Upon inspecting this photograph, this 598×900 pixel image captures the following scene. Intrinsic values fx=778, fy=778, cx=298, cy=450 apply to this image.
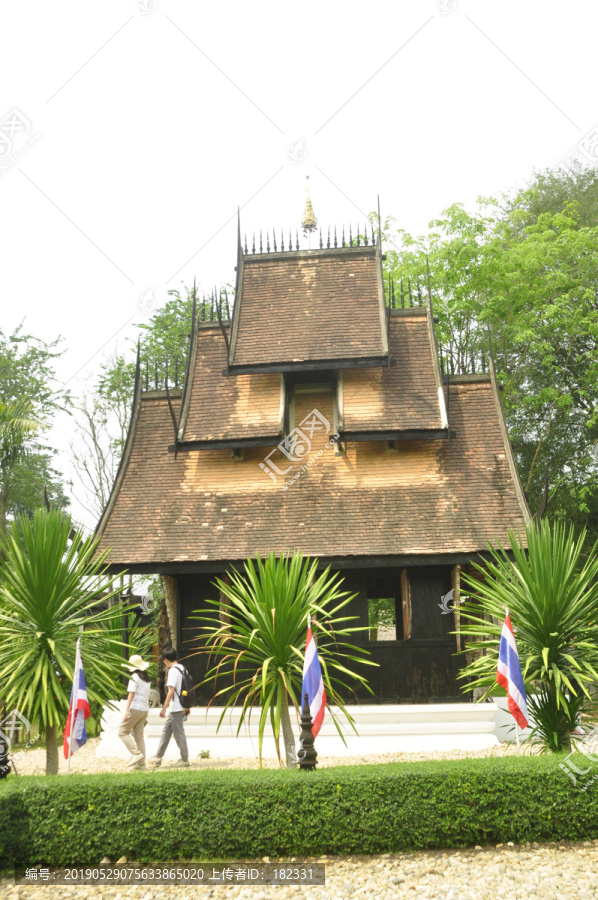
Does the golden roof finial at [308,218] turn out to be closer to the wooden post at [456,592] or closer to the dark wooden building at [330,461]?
the dark wooden building at [330,461]

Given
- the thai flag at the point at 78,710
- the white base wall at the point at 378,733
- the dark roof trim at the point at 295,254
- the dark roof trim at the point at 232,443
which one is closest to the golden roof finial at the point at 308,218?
the dark roof trim at the point at 295,254

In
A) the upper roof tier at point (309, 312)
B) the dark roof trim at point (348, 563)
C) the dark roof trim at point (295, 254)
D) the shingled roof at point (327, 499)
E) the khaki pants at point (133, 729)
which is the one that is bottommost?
the khaki pants at point (133, 729)

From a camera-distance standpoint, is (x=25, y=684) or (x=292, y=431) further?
(x=292, y=431)

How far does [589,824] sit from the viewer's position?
6746 mm

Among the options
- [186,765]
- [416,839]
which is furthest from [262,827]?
[186,765]

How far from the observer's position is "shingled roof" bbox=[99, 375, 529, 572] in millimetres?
13211

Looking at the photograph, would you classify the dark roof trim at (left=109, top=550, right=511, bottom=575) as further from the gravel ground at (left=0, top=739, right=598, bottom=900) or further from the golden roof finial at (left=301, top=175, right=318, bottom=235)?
the golden roof finial at (left=301, top=175, right=318, bottom=235)

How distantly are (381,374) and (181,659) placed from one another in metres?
6.77

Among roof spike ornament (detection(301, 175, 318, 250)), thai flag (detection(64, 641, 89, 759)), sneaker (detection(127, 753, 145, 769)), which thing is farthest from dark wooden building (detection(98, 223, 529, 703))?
roof spike ornament (detection(301, 175, 318, 250))

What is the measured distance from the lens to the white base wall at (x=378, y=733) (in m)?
12.2

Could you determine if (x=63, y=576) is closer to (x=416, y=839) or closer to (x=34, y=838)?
(x=34, y=838)

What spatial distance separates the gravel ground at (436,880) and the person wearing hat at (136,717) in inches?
148

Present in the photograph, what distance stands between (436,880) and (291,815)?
4.17 feet

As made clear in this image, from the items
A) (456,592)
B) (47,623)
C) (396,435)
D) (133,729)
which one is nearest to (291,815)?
(47,623)
